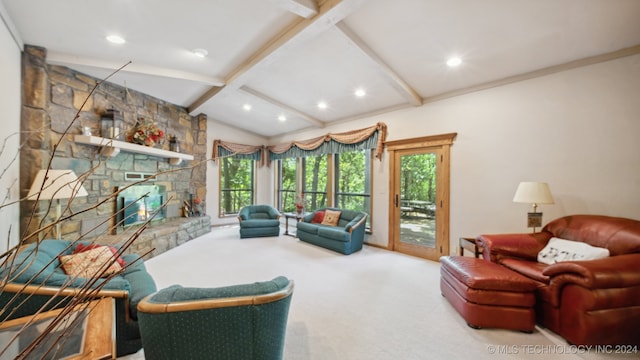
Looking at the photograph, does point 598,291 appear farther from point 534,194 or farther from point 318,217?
point 318,217

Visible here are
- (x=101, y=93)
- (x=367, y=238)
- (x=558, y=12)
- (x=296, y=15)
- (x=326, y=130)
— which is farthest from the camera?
(x=326, y=130)

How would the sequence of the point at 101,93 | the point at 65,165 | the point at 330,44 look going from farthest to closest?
the point at 101,93
the point at 65,165
the point at 330,44

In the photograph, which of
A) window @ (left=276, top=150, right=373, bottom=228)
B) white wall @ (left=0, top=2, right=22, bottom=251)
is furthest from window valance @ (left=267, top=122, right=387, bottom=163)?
white wall @ (left=0, top=2, right=22, bottom=251)

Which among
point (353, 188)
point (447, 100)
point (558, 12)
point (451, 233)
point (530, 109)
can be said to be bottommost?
point (451, 233)

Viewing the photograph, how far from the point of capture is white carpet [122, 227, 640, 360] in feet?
6.85

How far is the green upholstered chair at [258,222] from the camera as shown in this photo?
5.50m

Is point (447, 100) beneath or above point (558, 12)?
beneath

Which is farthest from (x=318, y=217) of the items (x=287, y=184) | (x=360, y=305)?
(x=360, y=305)

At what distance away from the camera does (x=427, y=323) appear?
243cm

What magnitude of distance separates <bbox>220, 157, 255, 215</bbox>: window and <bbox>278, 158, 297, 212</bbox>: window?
0.78 meters

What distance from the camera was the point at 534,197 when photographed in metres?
2.94

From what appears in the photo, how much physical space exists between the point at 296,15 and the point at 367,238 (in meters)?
3.89

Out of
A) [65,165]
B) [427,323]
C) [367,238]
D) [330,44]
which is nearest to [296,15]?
[330,44]

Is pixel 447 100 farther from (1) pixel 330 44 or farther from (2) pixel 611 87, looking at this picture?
(1) pixel 330 44
